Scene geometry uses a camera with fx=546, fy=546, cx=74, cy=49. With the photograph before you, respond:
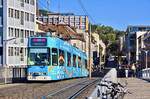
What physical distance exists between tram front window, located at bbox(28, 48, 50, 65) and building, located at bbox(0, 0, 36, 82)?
3460cm

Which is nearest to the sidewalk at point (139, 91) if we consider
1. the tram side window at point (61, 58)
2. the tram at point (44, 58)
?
the tram at point (44, 58)

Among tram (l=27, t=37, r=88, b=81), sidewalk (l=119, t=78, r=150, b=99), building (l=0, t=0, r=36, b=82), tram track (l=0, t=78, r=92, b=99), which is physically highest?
building (l=0, t=0, r=36, b=82)

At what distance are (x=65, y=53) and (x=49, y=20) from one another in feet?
289

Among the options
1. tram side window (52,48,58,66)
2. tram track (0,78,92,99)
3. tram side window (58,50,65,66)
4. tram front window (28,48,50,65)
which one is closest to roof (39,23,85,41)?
tram side window (58,50,65,66)

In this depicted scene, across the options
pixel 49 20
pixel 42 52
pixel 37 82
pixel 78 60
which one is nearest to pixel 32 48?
pixel 42 52

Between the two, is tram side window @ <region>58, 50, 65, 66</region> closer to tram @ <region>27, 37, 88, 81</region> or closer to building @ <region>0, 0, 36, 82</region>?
tram @ <region>27, 37, 88, 81</region>

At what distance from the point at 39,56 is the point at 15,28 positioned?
44095mm

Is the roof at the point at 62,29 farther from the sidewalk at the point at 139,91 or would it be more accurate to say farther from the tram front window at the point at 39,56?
the sidewalk at the point at 139,91

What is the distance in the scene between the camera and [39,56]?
4434 cm

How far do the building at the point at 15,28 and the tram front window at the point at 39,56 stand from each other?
34.6 meters

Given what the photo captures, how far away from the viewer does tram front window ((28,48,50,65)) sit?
4430 cm

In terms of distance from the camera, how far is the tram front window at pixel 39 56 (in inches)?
1744

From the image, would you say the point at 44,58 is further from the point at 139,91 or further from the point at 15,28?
the point at 15,28

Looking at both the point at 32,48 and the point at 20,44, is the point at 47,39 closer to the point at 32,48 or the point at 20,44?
the point at 32,48
